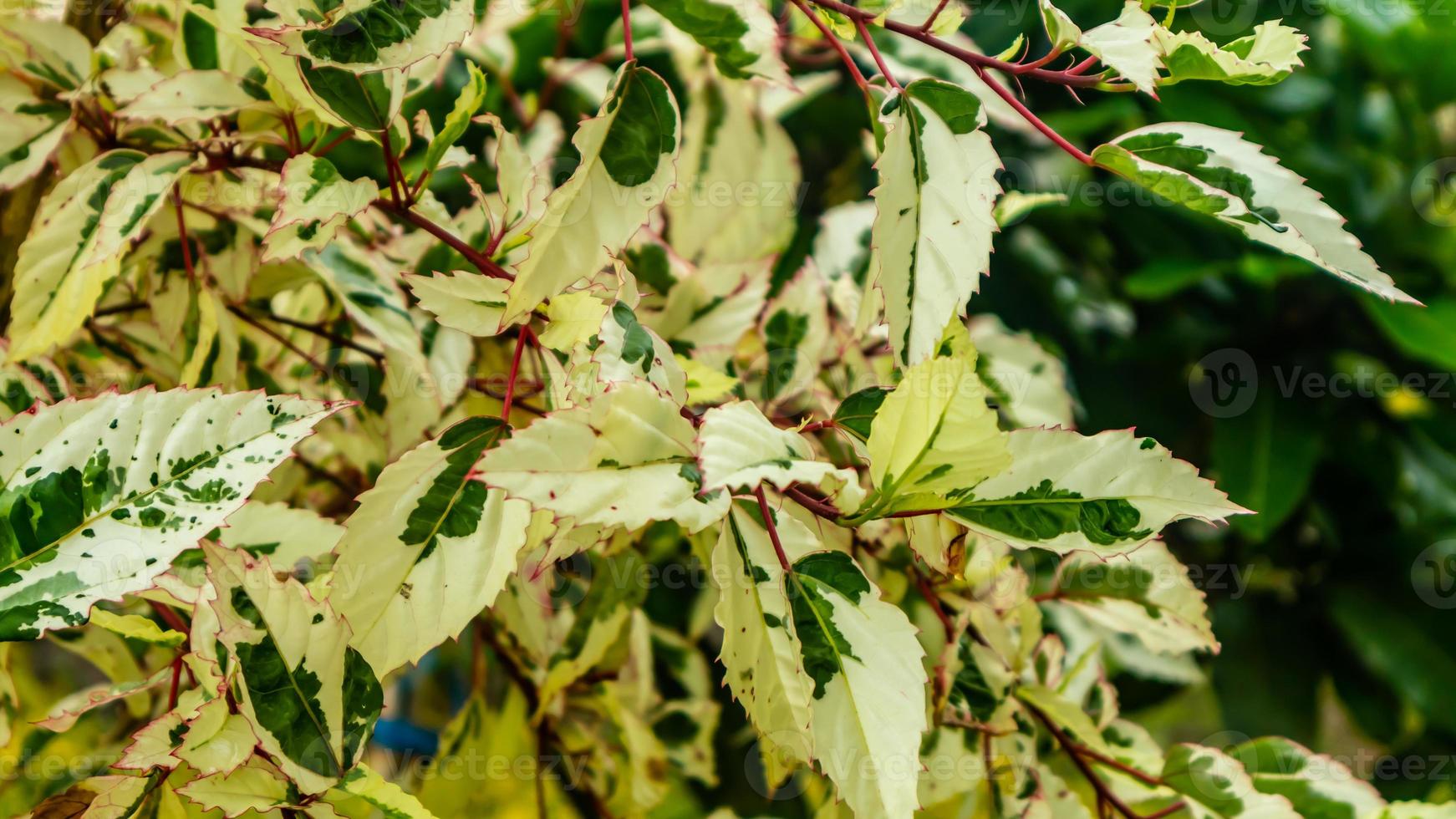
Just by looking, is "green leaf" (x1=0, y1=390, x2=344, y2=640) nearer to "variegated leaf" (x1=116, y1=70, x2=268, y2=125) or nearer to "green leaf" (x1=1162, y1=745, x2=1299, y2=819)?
"variegated leaf" (x1=116, y1=70, x2=268, y2=125)

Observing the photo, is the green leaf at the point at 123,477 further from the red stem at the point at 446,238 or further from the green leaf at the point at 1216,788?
the green leaf at the point at 1216,788

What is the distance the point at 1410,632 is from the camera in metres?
1.12

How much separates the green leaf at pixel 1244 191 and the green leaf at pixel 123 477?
1.08ft

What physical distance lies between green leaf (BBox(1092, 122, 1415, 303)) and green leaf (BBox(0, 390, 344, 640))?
33cm

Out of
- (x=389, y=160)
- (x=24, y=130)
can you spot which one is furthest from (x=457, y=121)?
(x=24, y=130)

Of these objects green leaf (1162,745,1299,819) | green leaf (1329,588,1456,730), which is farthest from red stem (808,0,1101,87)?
green leaf (1329,588,1456,730)

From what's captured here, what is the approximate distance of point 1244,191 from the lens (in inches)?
14.9

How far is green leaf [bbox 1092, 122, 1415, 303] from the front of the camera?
358 millimetres

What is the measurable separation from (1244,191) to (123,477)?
0.44 metres

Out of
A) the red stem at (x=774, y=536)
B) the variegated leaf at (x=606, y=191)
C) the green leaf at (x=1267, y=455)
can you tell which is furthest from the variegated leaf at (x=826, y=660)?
the green leaf at (x=1267, y=455)

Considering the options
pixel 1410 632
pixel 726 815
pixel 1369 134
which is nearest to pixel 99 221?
pixel 726 815

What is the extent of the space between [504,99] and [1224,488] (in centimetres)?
85

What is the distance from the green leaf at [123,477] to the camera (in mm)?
347

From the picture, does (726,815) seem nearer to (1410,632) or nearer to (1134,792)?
(1134,792)
